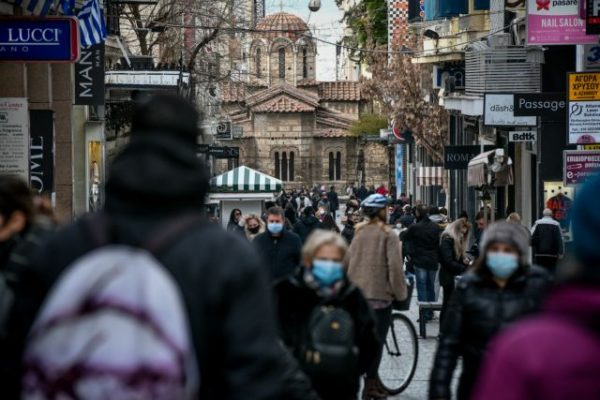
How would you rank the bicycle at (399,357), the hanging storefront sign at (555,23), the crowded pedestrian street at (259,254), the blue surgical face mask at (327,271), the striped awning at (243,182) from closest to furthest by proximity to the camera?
1. the crowded pedestrian street at (259,254)
2. the blue surgical face mask at (327,271)
3. the bicycle at (399,357)
4. the hanging storefront sign at (555,23)
5. the striped awning at (243,182)

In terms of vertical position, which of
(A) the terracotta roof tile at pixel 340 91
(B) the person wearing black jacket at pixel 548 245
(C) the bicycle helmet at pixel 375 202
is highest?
(A) the terracotta roof tile at pixel 340 91

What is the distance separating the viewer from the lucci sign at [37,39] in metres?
18.6

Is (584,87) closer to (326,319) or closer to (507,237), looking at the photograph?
(326,319)

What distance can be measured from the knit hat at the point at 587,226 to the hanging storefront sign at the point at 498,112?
24.6m

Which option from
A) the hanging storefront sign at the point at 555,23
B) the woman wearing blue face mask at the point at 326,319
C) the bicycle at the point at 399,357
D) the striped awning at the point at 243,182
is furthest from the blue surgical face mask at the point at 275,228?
the striped awning at the point at 243,182

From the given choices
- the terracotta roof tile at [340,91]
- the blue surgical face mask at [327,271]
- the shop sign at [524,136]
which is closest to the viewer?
the blue surgical face mask at [327,271]

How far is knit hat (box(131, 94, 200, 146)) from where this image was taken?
4.61 meters

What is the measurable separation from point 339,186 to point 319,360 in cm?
12440

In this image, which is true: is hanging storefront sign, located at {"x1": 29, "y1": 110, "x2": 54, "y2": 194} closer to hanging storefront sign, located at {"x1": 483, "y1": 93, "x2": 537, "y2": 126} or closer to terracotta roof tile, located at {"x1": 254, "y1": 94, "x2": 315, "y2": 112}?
hanging storefront sign, located at {"x1": 483, "y1": 93, "x2": 537, "y2": 126}

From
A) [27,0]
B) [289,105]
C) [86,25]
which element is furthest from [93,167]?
[289,105]

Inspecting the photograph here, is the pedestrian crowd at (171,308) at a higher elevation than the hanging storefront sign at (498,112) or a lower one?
lower

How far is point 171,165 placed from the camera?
14.8 ft

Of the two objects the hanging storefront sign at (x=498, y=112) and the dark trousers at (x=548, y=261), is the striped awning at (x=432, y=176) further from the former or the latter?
the dark trousers at (x=548, y=261)

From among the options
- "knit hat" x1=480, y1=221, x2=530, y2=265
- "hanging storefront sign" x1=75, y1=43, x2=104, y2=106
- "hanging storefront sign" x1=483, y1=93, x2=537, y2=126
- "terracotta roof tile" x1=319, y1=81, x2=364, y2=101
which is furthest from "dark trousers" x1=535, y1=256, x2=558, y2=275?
"terracotta roof tile" x1=319, y1=81, x2=364, y2=101
